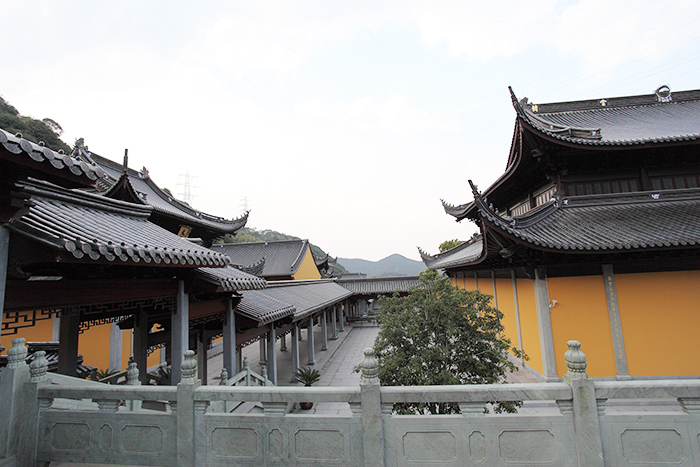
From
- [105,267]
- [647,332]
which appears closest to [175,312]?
[105,267]

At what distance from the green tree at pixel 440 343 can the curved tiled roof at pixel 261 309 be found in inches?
115

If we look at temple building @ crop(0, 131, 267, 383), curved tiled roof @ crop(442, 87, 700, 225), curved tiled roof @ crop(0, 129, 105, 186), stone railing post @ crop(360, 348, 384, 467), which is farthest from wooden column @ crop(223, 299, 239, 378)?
curved tiled roof @ crop(442, 87, 700, 225)

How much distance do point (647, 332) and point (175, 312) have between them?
10.0m

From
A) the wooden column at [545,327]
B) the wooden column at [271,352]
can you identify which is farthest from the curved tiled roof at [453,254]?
the wooden column at [271,352]

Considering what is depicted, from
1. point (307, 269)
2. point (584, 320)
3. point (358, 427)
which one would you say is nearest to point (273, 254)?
point (307, 269)

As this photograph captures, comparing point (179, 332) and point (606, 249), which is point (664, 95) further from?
point (179, 332)

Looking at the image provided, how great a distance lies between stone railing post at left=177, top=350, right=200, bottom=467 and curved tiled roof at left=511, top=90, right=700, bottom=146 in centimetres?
1056

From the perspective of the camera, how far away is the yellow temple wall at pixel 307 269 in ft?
87.6

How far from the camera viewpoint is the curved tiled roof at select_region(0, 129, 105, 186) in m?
2.27

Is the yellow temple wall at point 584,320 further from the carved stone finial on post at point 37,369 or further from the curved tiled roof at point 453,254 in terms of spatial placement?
the carved stone finial on post at point 37,369

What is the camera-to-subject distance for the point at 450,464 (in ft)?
10.7

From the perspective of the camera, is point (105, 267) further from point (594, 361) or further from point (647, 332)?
point (647, 332)

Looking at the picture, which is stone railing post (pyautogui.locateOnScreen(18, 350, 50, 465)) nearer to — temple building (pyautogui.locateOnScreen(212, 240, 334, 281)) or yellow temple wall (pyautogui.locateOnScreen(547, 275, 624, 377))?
yellow temple wall (pyautogui.locateOnScreen(547, 275, 624, 377))

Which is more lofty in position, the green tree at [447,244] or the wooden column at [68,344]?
the green tree at [447,244]
